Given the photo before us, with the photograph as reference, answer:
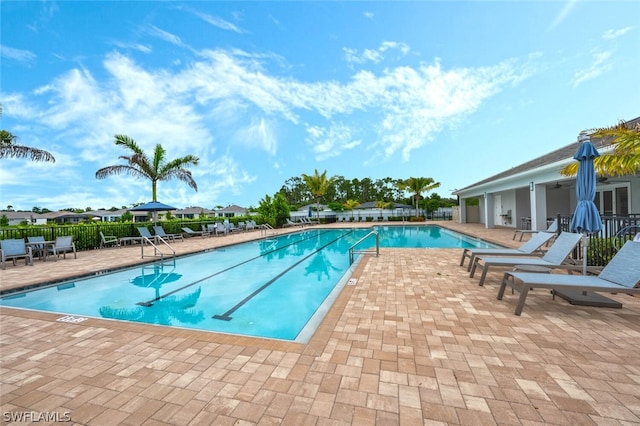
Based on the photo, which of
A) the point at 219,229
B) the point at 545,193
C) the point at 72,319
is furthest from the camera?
the point at 219,229

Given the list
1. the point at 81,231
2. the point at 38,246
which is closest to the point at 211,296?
the point at 38,246

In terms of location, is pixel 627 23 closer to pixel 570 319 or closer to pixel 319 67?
pixel 570 319

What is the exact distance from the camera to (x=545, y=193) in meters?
12.9

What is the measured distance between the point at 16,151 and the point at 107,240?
4478 millimetres

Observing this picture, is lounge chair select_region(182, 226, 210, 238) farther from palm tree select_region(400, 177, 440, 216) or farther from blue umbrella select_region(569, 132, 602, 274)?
palm tree select_region(400, 177, 440, 216)

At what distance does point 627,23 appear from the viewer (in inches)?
404

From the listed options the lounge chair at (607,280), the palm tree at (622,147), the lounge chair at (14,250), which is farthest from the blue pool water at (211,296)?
the palm tree at (622,147)

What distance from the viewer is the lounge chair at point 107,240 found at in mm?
12009

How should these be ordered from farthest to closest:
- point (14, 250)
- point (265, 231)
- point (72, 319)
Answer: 1. point (265, 231)
2. point (14, 250)
3. point (72, 319)

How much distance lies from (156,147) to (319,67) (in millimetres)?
13501

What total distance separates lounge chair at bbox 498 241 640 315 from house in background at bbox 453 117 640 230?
14.5 ft

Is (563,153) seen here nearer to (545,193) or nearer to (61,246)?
(545,193)

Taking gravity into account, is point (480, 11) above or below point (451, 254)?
above

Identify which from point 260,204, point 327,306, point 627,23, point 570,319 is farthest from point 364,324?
point 260,204
